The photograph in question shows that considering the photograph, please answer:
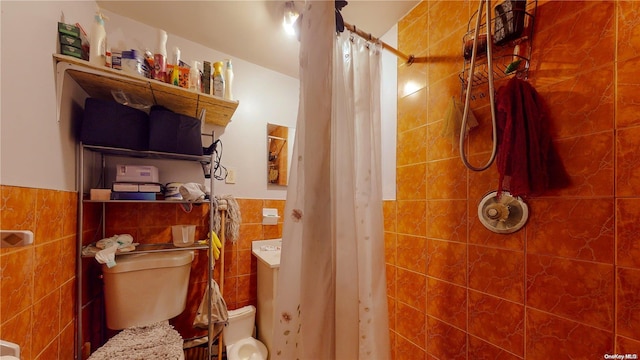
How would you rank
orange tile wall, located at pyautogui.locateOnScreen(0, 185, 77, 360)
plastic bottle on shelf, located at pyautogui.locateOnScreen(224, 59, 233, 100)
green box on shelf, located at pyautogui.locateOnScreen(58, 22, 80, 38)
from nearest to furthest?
orange tile wall, located at pyautogui.locateOnScreen(0, 185, 77, 360), green box on shelf, located at pyautogui.locateOnScreen(58, 22, 80, 38), plastic bottle on shelf, located at pyautogui.locateOnScreen(224, 59, 233, 100)

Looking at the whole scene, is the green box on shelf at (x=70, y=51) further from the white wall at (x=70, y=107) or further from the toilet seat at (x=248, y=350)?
the toilet seat at (x=248, y=350)

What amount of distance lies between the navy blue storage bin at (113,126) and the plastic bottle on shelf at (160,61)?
0.73 ft

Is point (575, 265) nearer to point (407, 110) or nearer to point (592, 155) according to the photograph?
point (592, 155)

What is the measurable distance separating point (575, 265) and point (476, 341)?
486 millimetres

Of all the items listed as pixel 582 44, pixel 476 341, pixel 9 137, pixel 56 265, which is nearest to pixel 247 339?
pixel 56 265

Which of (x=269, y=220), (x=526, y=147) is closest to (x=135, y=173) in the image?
(x=269, y=220)

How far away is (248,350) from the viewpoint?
1395 millimetres

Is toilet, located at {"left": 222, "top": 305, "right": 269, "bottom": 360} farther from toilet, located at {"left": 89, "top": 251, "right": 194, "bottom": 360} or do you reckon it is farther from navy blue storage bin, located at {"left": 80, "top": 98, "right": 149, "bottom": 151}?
navy blue storage bin, located at {"left": 80, "top": 98, "right": 149, "bottom": 151}

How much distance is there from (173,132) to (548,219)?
167cm

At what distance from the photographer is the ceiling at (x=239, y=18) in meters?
1.17

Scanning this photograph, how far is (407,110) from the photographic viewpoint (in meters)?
1.23

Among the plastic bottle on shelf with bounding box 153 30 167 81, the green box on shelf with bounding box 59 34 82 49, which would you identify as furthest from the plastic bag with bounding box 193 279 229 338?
the green box on shelf with bounding box 59 34 82 49

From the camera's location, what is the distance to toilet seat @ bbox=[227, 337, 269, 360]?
4.42ft

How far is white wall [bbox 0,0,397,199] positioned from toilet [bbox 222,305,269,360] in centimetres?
83
